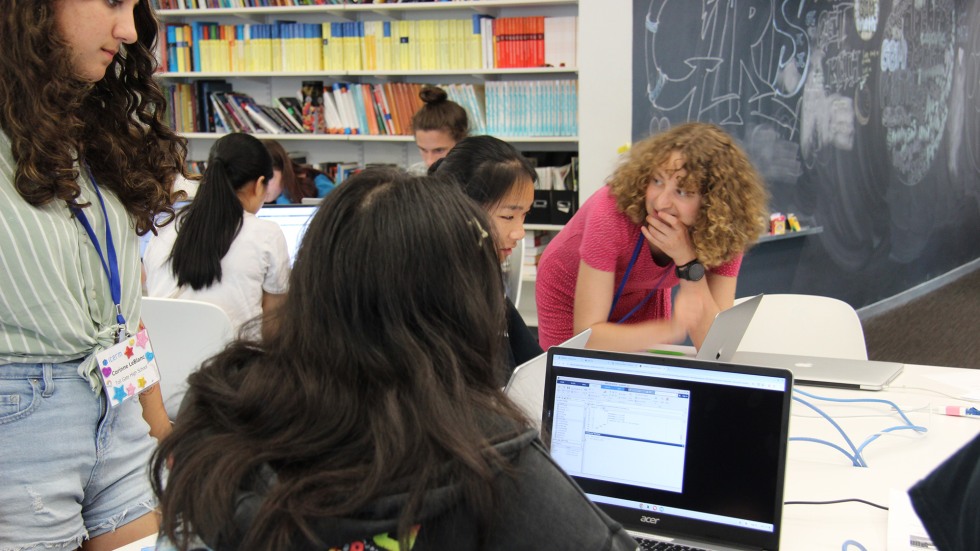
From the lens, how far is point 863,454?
→ 1.82 meters

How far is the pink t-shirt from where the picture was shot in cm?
219

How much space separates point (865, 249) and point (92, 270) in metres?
5.16

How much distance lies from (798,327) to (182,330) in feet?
6.19

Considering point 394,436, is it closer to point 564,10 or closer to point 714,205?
point 714,205

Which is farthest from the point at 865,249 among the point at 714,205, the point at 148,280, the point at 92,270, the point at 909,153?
the point at 92,270

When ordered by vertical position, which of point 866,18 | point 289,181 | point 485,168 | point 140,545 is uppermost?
point 866,18

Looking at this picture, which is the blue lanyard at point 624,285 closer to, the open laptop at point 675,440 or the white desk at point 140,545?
the open laptop at point 675,440

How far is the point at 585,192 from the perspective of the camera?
4.56 metres

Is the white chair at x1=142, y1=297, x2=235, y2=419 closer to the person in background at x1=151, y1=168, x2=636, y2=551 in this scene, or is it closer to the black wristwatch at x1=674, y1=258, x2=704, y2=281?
the black wristwatch at x1=674, y1=258, x2=704, y2=281

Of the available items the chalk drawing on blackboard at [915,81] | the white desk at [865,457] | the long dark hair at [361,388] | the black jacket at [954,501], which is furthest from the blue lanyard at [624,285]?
the chalk drawing on blackboard at [915,81]

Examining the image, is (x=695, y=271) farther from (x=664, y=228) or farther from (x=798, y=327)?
(x=798, y=327)

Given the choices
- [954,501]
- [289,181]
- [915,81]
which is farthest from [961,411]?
[915,81]

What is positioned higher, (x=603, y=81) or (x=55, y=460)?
(x=603, y=81)

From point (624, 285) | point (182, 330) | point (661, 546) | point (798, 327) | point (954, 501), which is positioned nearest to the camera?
point (954, 501)
